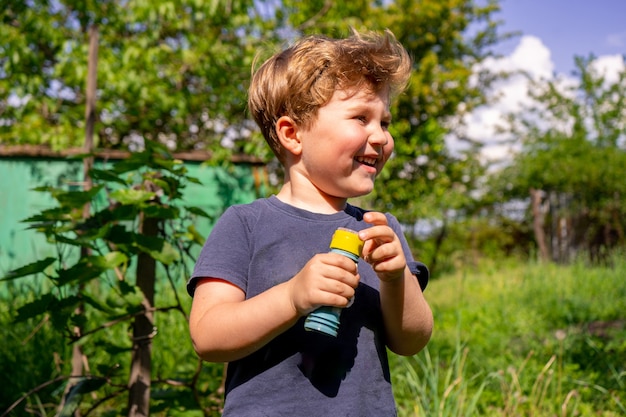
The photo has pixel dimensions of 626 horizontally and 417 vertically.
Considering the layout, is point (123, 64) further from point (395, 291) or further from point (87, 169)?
point (395, 291)

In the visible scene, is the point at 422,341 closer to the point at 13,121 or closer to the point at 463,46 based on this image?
→ the point at 13,121

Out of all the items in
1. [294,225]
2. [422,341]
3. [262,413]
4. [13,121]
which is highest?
[13,121]

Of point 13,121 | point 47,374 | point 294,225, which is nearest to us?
point 294,225

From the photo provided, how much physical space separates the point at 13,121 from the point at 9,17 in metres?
1.28

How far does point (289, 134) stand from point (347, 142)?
0.16m

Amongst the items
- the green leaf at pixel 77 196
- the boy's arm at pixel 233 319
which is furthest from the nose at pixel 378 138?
the green leaf at pixel 77 196

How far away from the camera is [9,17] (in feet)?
18.8

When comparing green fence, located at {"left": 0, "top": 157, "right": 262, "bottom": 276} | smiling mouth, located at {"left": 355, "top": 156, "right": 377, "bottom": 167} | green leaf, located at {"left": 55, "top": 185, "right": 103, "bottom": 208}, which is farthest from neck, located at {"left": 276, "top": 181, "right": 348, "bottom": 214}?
green fence, located at {"left": 0, "top": 157, "right": 262, "bottom": 276}

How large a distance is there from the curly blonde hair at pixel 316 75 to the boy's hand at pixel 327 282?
40 centimetres

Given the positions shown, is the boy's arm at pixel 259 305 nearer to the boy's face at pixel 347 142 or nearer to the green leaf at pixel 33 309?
the boy's face at pixel 347 142

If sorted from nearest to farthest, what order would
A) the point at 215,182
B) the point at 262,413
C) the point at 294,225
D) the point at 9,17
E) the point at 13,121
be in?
the point at 262,413 < the point at 294,225 < the point at 9,17 < the point at 215,182 < the point at 13,121

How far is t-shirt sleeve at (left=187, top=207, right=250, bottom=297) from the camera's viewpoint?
1241mm

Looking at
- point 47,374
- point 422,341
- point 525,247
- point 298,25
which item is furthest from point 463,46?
point 422,341

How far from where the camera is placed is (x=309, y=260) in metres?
1.20
